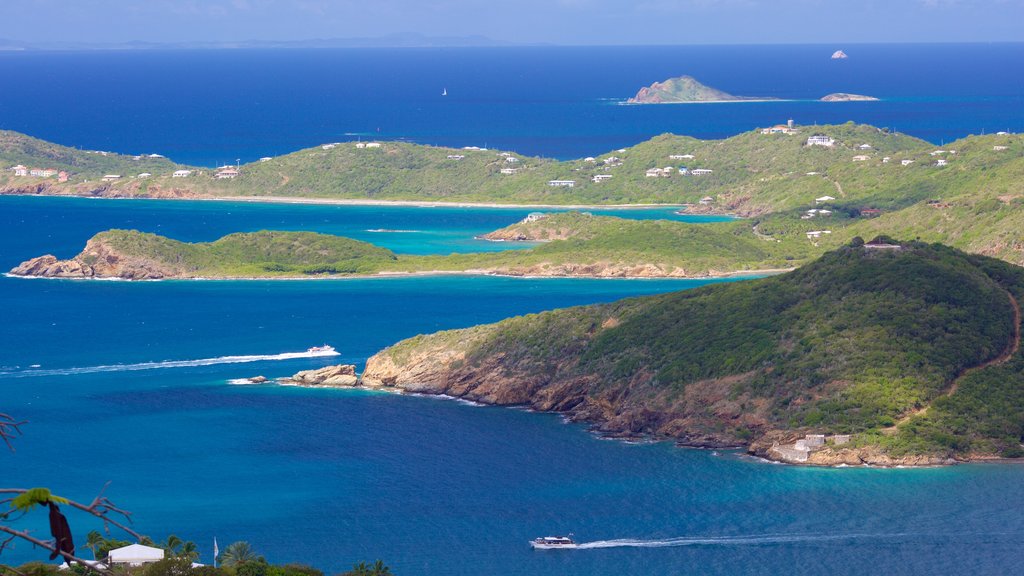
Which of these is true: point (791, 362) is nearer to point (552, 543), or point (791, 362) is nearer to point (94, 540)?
point (552, 543)

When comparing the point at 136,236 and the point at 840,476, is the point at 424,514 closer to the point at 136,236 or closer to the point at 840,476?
the point at 840,476

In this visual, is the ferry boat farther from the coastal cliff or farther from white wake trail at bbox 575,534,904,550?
the coastal cliff

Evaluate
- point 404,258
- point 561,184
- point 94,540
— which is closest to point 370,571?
point 94,540

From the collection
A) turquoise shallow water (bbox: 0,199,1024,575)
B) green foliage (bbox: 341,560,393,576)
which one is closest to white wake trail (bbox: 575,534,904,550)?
turquoise shallow water (bbox: 0,199,1024,575)

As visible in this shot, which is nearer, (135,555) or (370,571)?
(135,555)

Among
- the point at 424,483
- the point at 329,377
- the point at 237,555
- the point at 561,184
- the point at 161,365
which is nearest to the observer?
the point at 237,555

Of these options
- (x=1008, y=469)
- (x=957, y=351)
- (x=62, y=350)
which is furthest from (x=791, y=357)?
(x=62, y=350)
